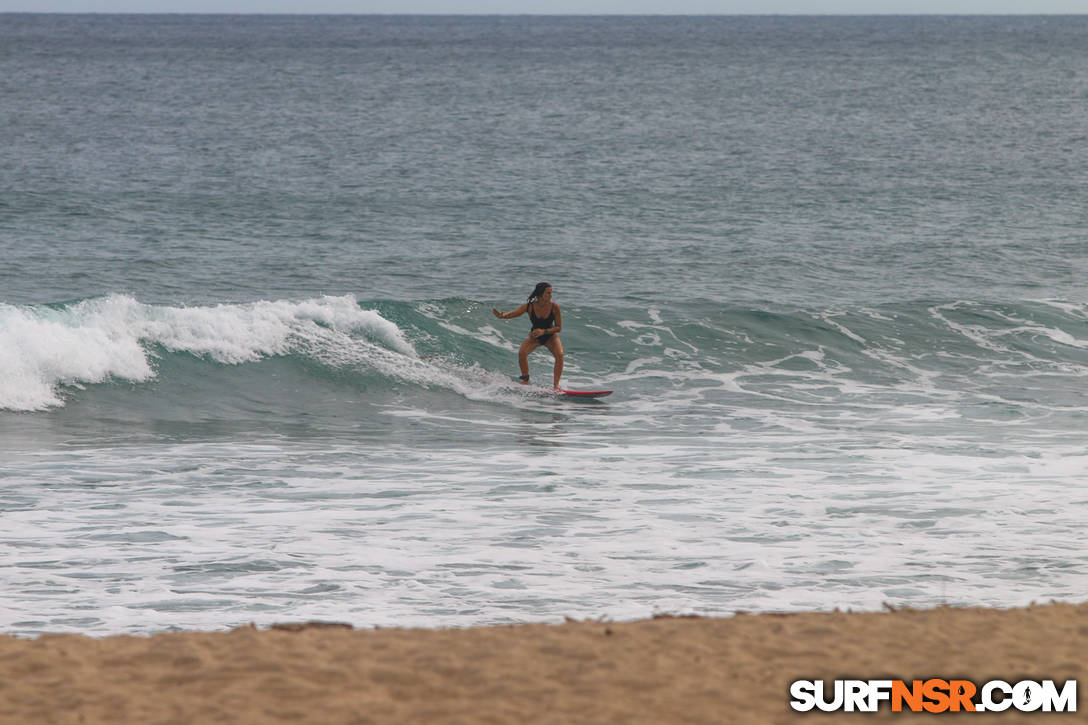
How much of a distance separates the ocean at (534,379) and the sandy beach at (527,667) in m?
1.27

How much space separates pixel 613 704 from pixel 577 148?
1744 inches

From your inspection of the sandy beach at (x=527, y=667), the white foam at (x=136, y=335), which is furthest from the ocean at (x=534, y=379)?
the sandy beach at (x=527, y=667)

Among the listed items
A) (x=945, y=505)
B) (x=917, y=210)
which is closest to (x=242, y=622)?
(x=945, y=505)

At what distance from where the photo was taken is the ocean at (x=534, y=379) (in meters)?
9.14

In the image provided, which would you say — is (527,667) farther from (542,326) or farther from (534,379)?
(534,379)

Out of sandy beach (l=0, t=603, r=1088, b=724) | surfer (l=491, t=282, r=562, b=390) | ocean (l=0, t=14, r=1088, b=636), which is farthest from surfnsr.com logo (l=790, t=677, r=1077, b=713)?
surfer (l=491, t=282, r=562, b=390)

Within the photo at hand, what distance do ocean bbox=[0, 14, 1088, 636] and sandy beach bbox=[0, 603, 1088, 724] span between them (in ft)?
4.17

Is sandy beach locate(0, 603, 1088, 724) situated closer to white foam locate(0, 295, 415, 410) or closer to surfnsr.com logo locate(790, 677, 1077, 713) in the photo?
surfnsr.com logo locate(790, 677, 1077, 713)

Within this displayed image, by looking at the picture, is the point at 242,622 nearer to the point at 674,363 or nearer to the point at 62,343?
the point at 62,343

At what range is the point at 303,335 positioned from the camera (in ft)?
65.6

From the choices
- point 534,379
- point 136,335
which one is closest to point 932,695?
point 534,379

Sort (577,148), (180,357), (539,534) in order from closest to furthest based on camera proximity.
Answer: (539,534) → (180,357) → (577,148)

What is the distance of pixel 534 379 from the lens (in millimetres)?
18844

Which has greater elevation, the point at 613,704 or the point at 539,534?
the point at 613,704
